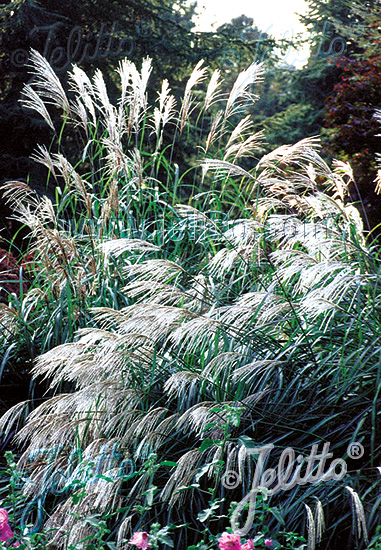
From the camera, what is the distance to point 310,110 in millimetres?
16656

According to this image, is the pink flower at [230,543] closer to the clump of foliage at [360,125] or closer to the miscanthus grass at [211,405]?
the miscanthus grass at [211,405]

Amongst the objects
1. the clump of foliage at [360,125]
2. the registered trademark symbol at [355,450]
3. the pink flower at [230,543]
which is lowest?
the registered trademark symbol at [355,450]

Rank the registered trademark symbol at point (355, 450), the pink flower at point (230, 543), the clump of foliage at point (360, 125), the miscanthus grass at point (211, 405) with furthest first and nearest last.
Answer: the clump of foliage at point (360, 125), the registered trademark symbol at point (355, 450), the miscanthus grass at point (211, 405), the pink flower at point (230, 543)

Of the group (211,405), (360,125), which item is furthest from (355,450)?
(360,125)

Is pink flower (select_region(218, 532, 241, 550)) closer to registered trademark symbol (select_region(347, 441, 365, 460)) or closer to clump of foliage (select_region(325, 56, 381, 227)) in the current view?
registered trademark symbol (select_region(347, 441, 365, 460))

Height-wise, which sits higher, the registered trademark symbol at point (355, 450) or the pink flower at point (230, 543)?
the pink flower at point (230, 543)

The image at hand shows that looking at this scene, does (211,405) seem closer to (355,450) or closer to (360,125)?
(355,450)

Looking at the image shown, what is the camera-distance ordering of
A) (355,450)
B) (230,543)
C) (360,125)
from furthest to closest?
(360,125), (355,450), (230,543)

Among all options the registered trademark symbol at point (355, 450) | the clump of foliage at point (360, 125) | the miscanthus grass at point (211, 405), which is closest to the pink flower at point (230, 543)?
the miscanthus grass at point (211, 405)

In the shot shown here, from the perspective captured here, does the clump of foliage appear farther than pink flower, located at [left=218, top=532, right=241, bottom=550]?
Yes

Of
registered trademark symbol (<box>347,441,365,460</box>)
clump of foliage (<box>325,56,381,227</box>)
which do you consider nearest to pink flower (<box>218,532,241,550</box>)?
registered trademark symbol (<box>347,441,365,460</box>)

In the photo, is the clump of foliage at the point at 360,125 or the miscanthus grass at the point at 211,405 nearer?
the miscanthus grass at the point at 211,405

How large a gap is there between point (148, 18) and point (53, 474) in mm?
11025

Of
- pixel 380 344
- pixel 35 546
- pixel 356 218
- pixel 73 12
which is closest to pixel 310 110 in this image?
pixel 73 12
